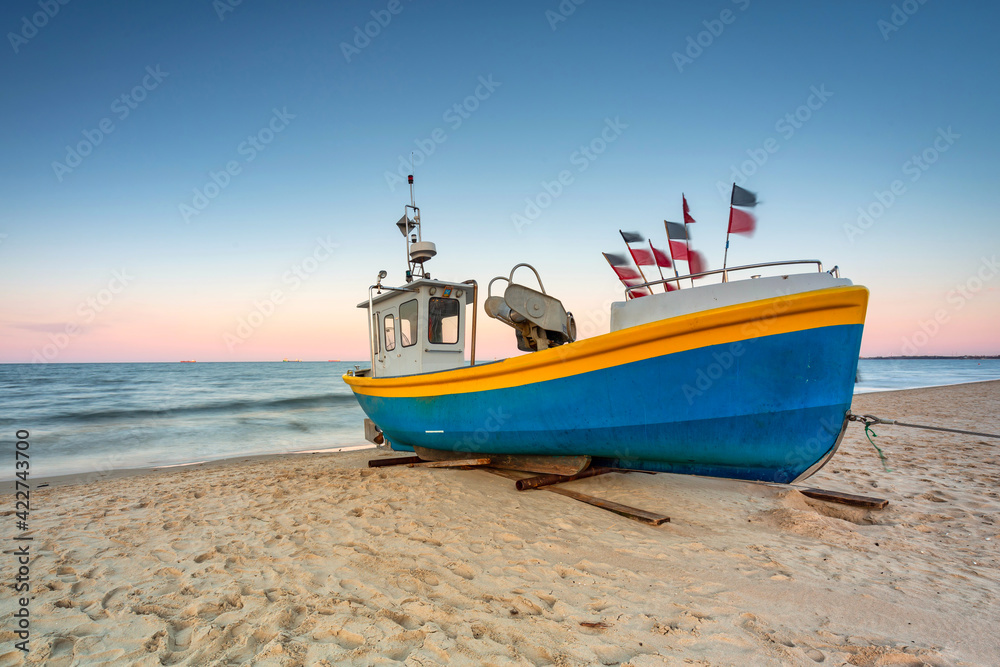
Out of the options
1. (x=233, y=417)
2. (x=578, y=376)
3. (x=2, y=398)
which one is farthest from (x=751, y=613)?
(x=2, y=398)

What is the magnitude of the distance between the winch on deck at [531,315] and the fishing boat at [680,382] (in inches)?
0.6

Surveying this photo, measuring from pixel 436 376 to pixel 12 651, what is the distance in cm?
394

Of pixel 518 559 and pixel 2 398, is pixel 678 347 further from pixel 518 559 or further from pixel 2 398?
pixel 2 398

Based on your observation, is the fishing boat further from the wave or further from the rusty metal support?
the wave

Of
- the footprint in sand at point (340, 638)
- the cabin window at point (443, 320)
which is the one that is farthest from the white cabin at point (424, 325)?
the footprint in sand at point (340, 638)

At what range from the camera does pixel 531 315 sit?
5.32 m

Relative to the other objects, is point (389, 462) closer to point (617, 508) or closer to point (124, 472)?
point (617, 508)

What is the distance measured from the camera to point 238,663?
2.10m

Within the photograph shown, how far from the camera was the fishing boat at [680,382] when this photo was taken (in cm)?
368

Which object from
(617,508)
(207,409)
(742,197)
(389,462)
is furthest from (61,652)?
(207,409)

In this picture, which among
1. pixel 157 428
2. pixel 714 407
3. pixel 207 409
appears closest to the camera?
pixel 714 407

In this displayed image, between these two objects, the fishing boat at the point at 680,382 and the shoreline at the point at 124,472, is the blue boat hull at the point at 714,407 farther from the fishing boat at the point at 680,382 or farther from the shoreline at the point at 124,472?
the shoreline at the point at 124,472

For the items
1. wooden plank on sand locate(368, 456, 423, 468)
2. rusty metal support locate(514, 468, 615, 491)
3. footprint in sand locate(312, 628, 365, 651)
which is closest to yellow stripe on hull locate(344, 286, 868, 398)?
rusty metal support locate(514, 468, 615, 491)

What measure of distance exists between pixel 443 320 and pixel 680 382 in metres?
3.91
